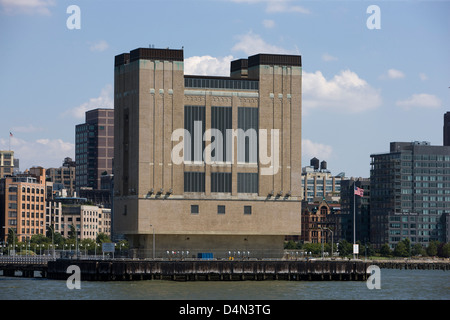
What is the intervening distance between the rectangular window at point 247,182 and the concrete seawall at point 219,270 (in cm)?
1524

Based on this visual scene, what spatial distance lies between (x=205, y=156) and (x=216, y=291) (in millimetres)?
38552

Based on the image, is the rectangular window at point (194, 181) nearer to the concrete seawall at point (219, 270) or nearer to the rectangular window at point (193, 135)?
the rectangular window at point (193, 135)

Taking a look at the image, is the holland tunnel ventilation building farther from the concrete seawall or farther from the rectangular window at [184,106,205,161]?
the concrete seawall

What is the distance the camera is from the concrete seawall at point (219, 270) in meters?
160

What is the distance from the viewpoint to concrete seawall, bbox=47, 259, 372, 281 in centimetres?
16025

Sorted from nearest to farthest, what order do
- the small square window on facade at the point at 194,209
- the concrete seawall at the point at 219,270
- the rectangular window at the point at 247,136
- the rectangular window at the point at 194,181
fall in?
the concrete seawall at the point at 219,270
the small square window on facade at the point at 194,209
the rectangular window at the point at 194,181
the rectangular window at the point at 247,136

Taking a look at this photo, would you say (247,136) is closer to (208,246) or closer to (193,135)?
(193,135)

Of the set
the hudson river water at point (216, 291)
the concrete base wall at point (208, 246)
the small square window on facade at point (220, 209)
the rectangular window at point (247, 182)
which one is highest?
the rectangular window at point (247, 182)

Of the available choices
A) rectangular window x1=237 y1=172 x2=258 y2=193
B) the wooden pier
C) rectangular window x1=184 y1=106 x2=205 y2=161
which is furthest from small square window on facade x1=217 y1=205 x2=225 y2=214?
the wooden pier

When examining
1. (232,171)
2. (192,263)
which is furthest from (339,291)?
(232,171)

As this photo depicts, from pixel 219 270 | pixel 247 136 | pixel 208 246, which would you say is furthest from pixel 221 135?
pixel 219 270

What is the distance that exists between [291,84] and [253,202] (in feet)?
72.8

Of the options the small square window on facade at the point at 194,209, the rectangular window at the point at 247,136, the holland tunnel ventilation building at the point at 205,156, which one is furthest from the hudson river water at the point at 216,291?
the rectangular window at the point at 247,136
